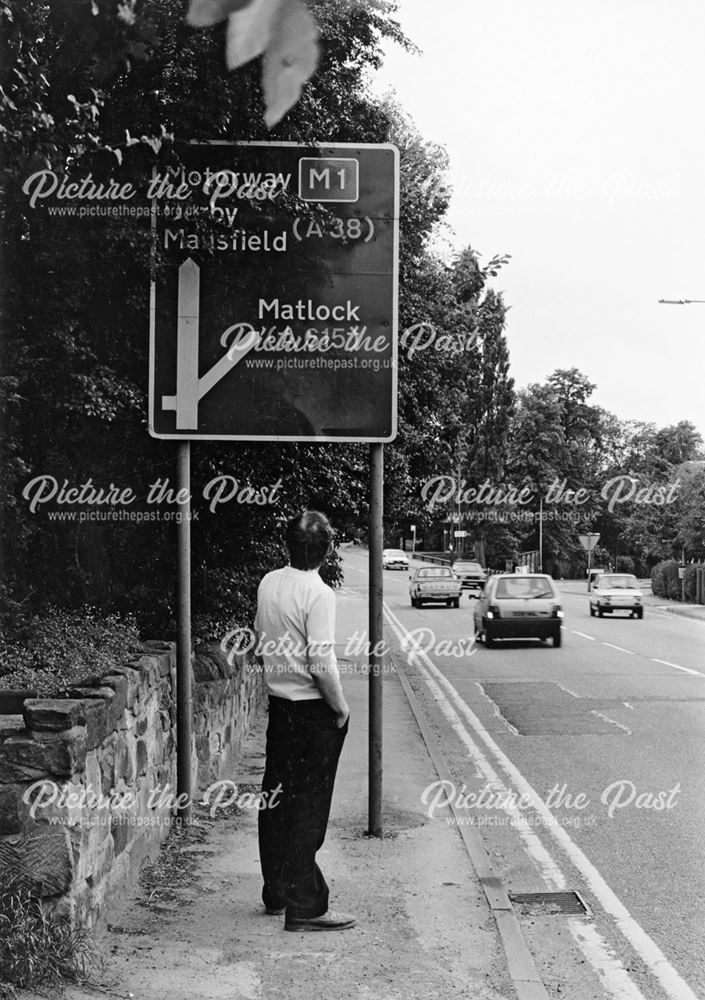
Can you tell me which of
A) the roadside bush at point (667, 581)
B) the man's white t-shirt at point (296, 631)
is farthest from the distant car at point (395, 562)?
the man's white t-shirt at point (296, 631)

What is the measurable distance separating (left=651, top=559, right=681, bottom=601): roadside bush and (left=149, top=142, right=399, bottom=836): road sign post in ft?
158

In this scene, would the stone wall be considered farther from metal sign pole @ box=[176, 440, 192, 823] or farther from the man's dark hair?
the man's dark hair

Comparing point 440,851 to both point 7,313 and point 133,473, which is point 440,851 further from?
point 7,313

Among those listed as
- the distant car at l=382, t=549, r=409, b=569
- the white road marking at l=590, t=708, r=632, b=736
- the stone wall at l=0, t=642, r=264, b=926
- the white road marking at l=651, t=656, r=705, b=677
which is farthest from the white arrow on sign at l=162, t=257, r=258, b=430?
the distant car at l=382, t=549, r=409, b=569

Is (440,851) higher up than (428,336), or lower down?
lower down

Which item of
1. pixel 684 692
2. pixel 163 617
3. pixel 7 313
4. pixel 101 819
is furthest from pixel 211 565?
pixel 684 692

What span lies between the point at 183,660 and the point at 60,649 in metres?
0.98

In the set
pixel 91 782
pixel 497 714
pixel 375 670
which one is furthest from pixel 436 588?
pixel 91 782

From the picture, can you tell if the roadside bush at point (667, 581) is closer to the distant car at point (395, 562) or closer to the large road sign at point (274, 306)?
the distant car at point (395, 562)

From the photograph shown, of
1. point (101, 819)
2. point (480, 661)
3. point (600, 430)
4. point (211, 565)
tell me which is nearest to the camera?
point (101, 819)

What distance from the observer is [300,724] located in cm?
584

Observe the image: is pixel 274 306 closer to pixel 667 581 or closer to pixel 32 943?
pixel 32 943

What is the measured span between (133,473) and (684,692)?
10246mm

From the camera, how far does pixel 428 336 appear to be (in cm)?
1587
